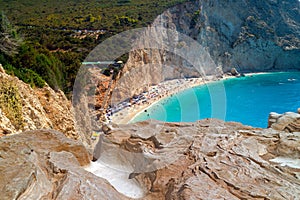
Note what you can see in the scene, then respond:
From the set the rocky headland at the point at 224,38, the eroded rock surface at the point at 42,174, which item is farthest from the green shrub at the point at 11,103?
the rocky headland at the point at 224,38

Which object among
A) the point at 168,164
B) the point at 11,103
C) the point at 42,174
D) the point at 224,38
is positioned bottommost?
the point at 168,164

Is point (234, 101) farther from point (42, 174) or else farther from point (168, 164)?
point (42, 174)

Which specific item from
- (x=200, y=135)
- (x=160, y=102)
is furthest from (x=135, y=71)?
(x=200, y=135)

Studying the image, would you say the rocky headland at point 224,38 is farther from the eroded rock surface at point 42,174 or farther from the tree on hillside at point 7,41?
Result: the eroded rock surface at point 42,174

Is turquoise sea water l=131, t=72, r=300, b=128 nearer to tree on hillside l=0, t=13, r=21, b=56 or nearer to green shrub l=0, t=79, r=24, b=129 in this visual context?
tree on hillside l=0, t=13, r=21, b=56

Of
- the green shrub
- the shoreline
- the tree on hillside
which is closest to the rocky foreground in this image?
the green shrub

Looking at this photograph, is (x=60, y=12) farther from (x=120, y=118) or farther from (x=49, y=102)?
(x=49, y=102)

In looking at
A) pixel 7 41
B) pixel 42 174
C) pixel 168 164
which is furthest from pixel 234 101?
pixel 42 174
